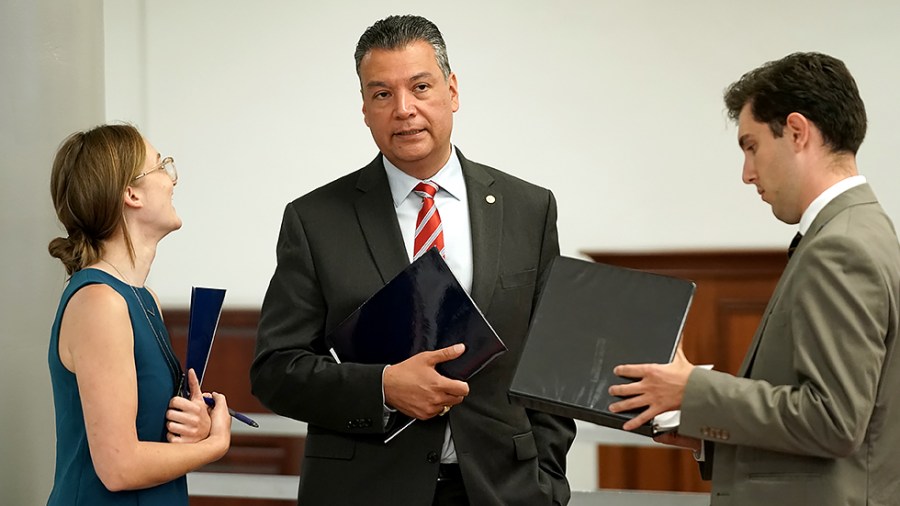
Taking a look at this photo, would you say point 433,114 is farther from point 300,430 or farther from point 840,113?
point 300,430

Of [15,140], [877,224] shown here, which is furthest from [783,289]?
[15,140]

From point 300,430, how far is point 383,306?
2.53 m

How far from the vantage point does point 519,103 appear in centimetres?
447

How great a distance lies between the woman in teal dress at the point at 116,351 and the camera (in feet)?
6.41

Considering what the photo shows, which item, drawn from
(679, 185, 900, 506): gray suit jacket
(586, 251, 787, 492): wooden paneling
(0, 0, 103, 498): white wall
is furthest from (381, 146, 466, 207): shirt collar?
(586, 251, 787, 492): wooden paneling

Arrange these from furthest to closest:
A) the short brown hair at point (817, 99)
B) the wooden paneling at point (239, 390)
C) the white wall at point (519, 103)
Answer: the wooden paneling at point (239, 390)
the white wall at point (519, 103)
the short brown hair at point (817, 99)

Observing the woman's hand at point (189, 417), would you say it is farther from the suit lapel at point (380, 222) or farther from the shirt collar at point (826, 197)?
the shirt collar at point (826, 197)

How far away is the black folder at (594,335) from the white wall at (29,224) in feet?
4.87

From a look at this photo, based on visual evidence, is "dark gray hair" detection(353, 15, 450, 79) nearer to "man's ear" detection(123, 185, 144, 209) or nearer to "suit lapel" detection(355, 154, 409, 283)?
"suit lapel" detection(355, 154, 409, 283)

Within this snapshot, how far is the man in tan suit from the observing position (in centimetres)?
174

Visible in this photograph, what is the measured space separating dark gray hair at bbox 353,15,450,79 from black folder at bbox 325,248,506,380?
57 centimetres

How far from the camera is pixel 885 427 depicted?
5.94 ft

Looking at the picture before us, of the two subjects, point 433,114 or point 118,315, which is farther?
point 433,114

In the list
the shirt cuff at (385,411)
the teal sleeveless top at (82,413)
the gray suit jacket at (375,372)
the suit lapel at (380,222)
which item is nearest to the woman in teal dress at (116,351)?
the teal sleeveless top at (82,413)
